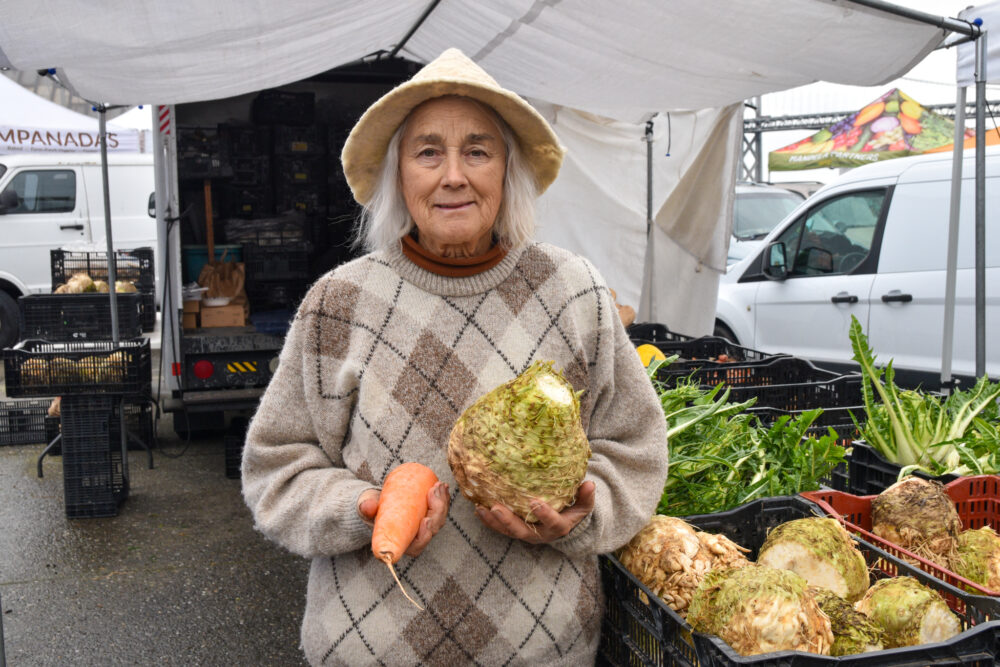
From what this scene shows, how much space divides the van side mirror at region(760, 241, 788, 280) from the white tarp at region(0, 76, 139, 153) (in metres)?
7.17

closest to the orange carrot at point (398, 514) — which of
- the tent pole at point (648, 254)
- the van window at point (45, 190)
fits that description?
the tent pole at point (648, 254)

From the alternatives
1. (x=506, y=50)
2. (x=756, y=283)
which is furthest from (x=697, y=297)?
(x=506, y=50)

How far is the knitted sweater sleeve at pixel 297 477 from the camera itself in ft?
6.03

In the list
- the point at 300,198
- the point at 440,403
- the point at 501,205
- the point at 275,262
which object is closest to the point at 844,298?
the point at 275,262

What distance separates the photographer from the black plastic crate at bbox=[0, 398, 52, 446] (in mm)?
7453

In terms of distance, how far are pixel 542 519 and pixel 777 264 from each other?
645 centimetres

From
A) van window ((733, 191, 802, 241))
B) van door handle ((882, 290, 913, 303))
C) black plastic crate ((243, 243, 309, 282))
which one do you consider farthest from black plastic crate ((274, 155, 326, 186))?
van window ((733, 191, 802, 241))

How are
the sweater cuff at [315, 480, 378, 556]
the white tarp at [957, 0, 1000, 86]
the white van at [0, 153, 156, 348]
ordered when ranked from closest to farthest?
the sweater cuff at [315, 480, 378, 556], the white tarp at [957, 0, 1000, 86], the white van at [0, 153, 156, 348]

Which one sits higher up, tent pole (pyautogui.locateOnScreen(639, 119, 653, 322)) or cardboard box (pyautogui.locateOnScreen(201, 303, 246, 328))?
tent pole (pyautogui.locateOnScreen(639, 119, 653, 322))

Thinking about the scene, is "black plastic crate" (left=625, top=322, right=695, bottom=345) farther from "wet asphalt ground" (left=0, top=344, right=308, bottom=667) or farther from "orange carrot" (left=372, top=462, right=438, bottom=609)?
"orange carrot" (left=372, top=462, right=438, bottom=609)

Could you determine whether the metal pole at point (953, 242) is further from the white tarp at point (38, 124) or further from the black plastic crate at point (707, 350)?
the white tarp at point (38, 124)

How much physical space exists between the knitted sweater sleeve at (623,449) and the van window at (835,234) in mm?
5662

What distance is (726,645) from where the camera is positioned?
5.31 feet

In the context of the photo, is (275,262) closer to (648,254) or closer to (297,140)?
(297,140)
